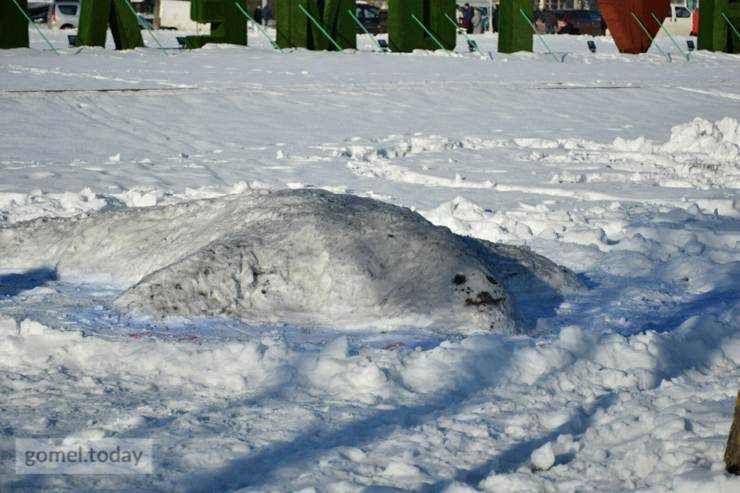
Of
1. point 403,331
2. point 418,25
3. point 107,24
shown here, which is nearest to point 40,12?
point 107,24

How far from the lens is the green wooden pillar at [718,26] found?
24.2 meters

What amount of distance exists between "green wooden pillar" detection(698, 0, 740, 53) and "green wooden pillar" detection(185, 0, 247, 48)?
9447 mm

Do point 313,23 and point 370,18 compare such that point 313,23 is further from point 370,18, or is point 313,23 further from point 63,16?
point 63,16

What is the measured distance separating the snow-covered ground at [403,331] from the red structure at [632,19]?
36.3 ft

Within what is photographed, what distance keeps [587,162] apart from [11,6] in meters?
11.8

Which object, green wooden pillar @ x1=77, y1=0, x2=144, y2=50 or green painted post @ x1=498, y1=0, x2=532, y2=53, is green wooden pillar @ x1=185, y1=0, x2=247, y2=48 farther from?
green painted post @ x1=498, y1=0, x2=532, y2=53

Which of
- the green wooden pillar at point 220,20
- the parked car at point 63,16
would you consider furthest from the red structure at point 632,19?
the parked car at point 63,16

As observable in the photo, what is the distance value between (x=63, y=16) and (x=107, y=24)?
63.1ft

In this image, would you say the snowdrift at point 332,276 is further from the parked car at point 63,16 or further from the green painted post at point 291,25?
the parked car at point 63,16

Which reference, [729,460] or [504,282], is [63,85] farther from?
[729,460]

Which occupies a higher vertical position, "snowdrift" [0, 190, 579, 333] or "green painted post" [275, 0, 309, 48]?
"green painted post" [275, 0, 309, 48]

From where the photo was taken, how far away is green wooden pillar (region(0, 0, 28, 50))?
18.8 metres

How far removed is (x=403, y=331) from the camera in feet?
16.0

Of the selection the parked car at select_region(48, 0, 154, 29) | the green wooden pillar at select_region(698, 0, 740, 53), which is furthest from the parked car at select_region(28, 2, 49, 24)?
the green wooden pillar at select_region(698, 0, 740, 53)
